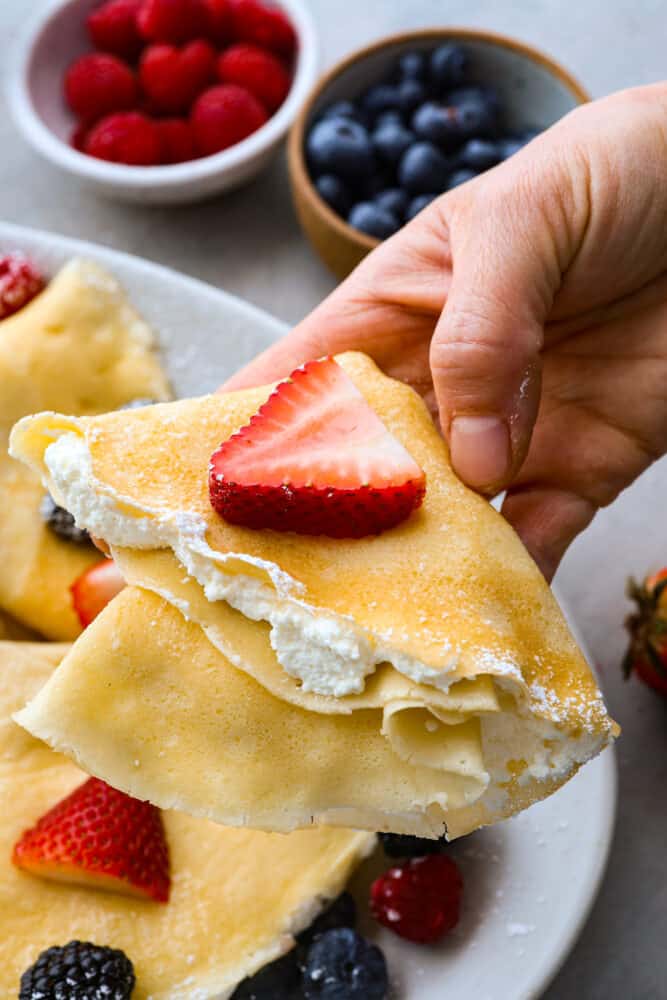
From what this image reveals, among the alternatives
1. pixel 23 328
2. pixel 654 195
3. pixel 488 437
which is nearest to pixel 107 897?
pixel 488 437

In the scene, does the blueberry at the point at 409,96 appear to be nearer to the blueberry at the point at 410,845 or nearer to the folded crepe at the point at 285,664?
the folded crepe at the point at 285,664

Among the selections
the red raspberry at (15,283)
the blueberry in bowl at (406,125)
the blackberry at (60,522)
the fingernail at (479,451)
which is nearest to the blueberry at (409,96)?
the blueberry in bowl at (406,125)

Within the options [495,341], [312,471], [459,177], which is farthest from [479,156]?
[312,471]

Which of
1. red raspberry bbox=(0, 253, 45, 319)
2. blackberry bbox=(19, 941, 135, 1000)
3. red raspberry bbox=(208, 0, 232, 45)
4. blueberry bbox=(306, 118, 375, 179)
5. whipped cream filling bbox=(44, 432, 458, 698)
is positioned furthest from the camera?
red raspberry bbox=(208, 0, 232, 45)

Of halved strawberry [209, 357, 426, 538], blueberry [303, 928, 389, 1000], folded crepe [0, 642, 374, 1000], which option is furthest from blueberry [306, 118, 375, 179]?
blueberry [303, 928, 389, 1000]

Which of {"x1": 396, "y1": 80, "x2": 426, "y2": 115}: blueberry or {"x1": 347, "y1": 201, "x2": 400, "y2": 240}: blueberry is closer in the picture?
{"x1": 347, "y1": 201, "x2": 400, "y2": 240}: blueberry

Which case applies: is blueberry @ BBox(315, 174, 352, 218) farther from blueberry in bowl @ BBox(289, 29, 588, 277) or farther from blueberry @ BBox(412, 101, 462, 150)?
blueberry @ BBox(412, 101, 462, 150)
